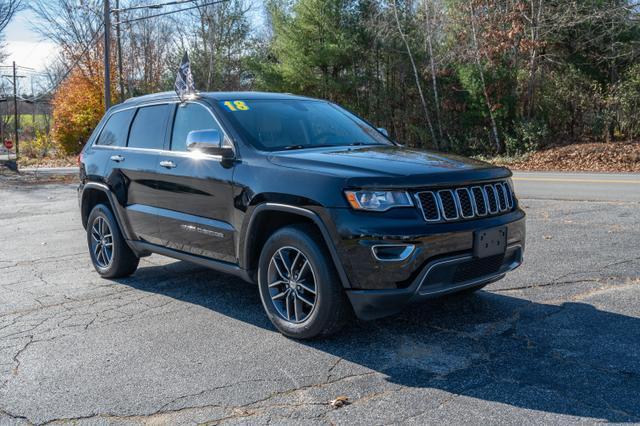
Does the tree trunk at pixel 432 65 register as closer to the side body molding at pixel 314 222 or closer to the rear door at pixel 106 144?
the rear door at pixel 106 144

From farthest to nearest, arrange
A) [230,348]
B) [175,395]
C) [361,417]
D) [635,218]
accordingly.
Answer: [635,218] → [230,348] → [175,395] → [361,417]

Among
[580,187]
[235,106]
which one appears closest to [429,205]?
[235,106]

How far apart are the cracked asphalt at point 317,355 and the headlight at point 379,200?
993 millimetres

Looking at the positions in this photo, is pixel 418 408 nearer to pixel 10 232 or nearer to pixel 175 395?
pixel 175 395

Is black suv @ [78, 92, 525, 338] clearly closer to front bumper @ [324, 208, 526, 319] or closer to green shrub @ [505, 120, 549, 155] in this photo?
front bumper @ [324, 208, 526, 319]

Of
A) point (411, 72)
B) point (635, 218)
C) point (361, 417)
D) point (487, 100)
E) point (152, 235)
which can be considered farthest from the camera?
point (411, 72)

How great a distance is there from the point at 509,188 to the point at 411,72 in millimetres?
24725

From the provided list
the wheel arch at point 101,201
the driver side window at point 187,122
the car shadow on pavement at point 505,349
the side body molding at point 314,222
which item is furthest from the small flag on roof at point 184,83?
the car shadow on pavement at point 505,349

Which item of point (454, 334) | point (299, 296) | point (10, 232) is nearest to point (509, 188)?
point (454, 334)

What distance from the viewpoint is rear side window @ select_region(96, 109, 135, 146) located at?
6562 millimetres

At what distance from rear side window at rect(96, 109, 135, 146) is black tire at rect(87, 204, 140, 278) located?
68 centimetres

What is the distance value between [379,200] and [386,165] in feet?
1.23

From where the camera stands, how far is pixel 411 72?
94.2 ft

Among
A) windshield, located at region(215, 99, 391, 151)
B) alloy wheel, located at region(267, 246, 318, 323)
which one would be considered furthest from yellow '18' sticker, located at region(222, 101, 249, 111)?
alloy wheel, located at region(267, 246, 318, 323)
